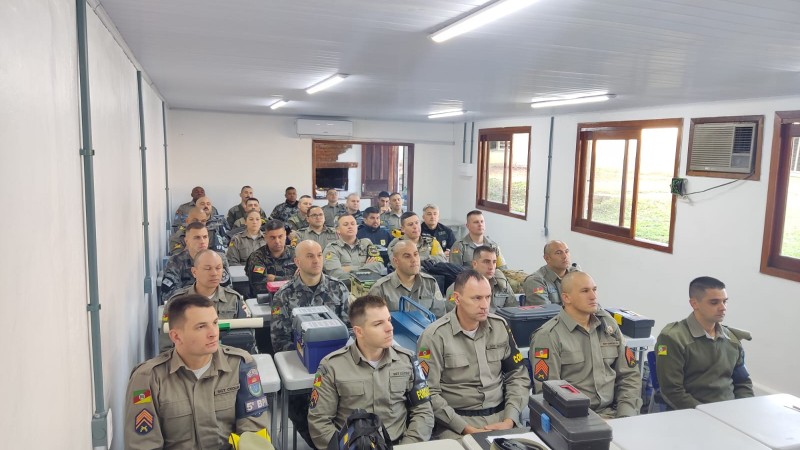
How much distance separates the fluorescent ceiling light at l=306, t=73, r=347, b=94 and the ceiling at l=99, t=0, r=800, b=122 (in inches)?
5.5

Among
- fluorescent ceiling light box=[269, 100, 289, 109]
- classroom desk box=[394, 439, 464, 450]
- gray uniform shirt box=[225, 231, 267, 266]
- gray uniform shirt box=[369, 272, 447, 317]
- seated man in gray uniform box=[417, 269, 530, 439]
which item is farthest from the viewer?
fluorescent ceiling light box=[269, 100, 289, 109]

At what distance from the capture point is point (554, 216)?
8.45 meters

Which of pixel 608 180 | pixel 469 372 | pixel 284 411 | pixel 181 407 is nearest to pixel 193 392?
pixel 181 407

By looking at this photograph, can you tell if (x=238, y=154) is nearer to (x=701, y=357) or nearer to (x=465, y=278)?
(x=465, y=278)

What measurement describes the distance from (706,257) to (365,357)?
185 inches

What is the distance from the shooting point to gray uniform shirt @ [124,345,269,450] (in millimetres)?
2338

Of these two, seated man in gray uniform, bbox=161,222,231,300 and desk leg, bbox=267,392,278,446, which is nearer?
desk leg, bbox=267,392,278,446

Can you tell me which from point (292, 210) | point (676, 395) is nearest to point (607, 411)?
point (676, 395)

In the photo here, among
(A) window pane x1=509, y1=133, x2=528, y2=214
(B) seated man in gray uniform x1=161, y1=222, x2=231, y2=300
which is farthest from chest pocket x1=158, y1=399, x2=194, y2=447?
(A) window pane x1=509, y1=133, x2=528, y2=214

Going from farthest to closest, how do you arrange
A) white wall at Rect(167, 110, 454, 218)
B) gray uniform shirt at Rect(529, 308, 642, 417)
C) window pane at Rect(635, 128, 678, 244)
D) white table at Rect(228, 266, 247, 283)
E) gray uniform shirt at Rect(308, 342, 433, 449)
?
white wall at Rect(167, 110, 454, 218) < window pane at Rect(635, 128, 678, 244) < white table at Rect(228, 266, 247, 283) < gray uniform shirt at Rect(529, 308, 642, 417) < gray uniform shirt at Rect(308, 342, 433, 449)

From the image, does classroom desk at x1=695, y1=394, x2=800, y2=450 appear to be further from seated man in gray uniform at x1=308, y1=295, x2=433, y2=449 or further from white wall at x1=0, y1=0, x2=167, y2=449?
white wall at x1=0, y1=0, x2=167, y2=449

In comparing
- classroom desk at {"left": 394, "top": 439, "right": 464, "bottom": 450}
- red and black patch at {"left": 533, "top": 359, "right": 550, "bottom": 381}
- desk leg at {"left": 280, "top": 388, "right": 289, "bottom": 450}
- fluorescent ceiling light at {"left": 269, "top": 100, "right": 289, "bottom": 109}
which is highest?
fluorescent ceiling light at {"left": 269, "top": 100, "right": 289, "bottom": 109}

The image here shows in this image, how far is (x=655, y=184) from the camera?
6.77 m

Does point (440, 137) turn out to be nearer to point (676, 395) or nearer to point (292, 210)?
point (292, 210)
